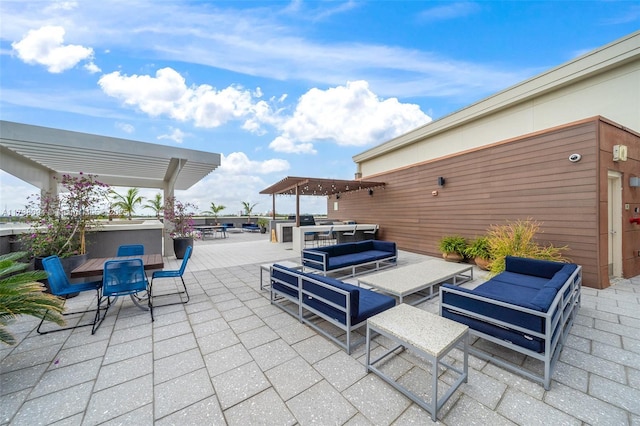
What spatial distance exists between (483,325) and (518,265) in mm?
2135

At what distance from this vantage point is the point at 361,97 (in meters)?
10.0

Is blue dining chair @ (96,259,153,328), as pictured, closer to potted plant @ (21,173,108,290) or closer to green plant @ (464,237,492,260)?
potted plant @ (21,173,108,290)

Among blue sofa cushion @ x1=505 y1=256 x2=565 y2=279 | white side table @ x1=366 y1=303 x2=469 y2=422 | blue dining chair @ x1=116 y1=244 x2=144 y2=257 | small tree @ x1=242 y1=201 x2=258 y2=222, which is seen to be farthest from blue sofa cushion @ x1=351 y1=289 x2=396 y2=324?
small tree @ x1=242 y1=201 x2=258 y2=222

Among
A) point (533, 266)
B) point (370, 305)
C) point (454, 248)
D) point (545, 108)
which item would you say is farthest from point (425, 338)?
point (545, 108)

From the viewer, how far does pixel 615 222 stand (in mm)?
4645

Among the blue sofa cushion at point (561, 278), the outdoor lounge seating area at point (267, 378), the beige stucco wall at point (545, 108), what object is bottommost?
the outdoor lounge seating area at point (267, 378)

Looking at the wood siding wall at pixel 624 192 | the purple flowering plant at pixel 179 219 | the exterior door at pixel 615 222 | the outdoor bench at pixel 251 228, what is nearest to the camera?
the wood siding wall at pixel 624 192

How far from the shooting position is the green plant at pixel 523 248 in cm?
449

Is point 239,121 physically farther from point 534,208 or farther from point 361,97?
point 534,208

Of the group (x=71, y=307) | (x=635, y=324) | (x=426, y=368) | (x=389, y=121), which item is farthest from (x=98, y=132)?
(x=389, y=121)

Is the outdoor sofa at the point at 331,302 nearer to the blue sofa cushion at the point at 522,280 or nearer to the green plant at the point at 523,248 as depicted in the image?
the blue sofa cushion at the point at 522,280

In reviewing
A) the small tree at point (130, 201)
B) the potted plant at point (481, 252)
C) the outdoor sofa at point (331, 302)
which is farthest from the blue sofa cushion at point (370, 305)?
the small tree at point (130, 201)

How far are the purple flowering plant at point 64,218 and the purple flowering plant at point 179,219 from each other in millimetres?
2398

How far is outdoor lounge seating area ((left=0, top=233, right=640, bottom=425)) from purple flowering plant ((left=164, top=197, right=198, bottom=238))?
437cm
